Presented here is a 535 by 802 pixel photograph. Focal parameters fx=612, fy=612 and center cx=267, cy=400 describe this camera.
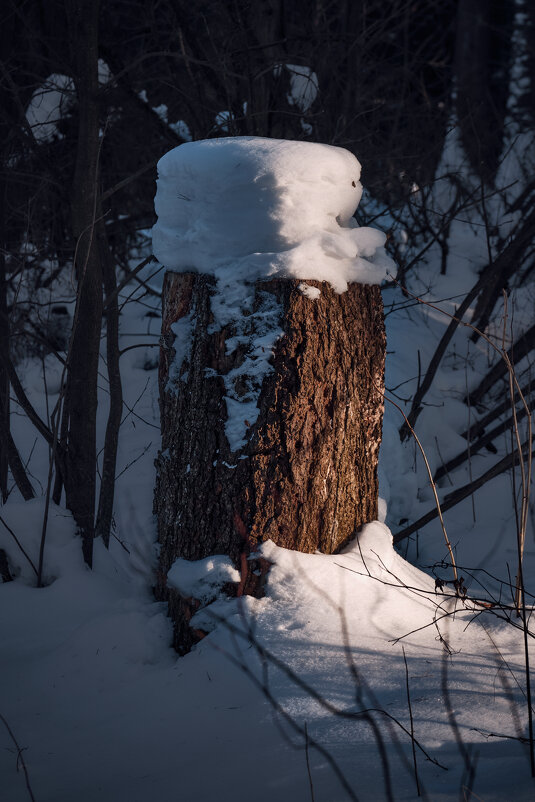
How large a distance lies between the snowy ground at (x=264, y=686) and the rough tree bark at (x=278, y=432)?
0.34 ft

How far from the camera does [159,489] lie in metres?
2.10

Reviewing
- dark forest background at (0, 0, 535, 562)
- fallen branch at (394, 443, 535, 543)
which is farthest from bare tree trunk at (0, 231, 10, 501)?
fallen branch at (394, 443, 535, 543)

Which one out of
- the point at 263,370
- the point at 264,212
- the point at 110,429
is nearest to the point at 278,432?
the point at 263,370

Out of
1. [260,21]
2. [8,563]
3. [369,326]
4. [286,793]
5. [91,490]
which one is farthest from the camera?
[260,21]

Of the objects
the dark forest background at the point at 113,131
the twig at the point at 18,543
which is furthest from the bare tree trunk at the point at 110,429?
the twig at the point at 18,543

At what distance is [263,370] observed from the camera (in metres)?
1.84

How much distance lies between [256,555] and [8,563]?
1099mm

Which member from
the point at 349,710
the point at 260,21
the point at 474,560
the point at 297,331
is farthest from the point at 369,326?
A: the point at 260,21

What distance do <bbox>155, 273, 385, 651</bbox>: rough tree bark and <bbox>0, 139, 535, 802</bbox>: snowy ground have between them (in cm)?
10

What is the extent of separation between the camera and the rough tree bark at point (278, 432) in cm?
183

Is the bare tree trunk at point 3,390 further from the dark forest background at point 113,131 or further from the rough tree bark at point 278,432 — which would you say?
the rough tree bark at point 278,432

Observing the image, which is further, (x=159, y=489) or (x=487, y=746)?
(x=159, y=489)

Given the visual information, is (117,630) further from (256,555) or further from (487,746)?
(487,746)

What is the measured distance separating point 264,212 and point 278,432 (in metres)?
0.66
